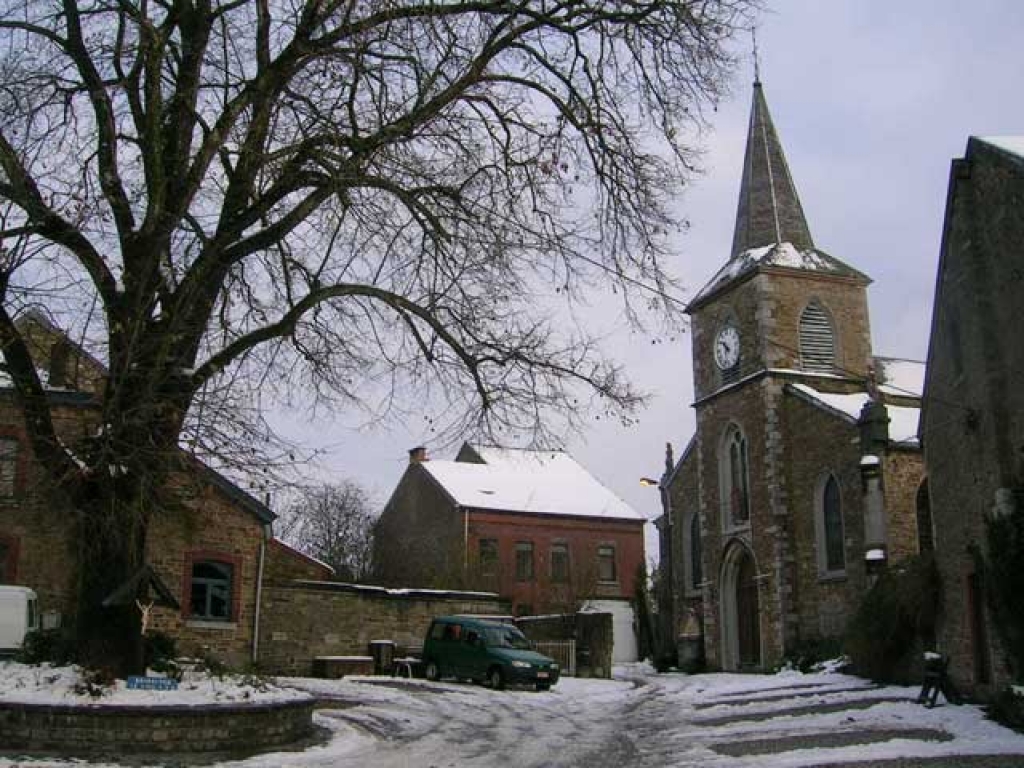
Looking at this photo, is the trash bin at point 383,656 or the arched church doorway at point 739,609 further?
the arched church doorway at point 739,609

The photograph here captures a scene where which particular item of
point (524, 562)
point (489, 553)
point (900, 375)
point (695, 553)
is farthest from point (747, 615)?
point (524, 562)

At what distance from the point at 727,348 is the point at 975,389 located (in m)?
18.1

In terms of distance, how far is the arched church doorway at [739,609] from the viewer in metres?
32.1

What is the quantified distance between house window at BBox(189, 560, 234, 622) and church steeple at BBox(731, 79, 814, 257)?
1911 centimetres

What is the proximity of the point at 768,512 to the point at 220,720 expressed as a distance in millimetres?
21023

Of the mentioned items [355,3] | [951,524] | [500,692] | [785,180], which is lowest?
[500,692]

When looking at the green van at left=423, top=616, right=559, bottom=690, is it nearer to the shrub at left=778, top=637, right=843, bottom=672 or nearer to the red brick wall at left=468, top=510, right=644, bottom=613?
the shrub at left=778, top=637, right=843, bottom=672

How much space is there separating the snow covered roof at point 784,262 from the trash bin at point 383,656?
15205mm

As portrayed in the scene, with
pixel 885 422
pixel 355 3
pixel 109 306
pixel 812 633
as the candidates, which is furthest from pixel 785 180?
pixel 109 306

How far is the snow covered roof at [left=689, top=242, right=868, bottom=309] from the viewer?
107 ft

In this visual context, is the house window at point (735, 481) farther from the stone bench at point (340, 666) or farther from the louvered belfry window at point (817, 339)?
the stone bench at point (340, 666)

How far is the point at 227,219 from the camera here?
557 inches

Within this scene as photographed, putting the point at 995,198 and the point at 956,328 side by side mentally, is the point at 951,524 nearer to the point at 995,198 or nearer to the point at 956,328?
the point at 956,328

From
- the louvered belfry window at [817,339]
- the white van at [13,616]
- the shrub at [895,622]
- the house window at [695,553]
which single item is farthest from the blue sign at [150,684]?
the house window at [695,553]
